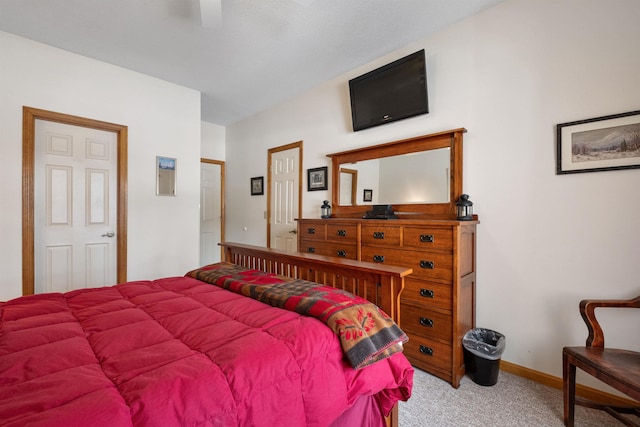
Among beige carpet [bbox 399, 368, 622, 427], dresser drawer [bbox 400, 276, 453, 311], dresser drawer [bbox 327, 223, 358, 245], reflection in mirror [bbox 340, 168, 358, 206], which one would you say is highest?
reflection in mirror [bbox 340, 168, 358, 206]

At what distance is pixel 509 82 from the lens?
2158mm

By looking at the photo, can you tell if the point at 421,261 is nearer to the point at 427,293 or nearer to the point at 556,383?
the point at 427,293

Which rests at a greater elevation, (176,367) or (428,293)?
(176,367)

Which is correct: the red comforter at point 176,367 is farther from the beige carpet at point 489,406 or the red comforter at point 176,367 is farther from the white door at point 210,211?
the white door at point 210,211

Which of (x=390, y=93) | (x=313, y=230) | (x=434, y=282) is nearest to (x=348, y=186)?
(x=313, y=230)

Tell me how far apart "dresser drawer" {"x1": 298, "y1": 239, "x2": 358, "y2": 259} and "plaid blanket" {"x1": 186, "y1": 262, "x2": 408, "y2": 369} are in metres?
1.09

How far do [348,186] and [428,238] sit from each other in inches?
50.3

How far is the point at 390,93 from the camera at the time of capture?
2.71m

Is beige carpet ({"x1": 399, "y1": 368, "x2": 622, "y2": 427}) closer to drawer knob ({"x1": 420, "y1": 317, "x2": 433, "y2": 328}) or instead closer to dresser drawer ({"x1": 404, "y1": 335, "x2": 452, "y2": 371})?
dresser drawer ({"x1": 404, "y1": 335, "x2": 452, "y2": 371})

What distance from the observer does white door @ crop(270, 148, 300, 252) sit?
3893 mm

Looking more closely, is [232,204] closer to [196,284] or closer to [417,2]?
[196,284]

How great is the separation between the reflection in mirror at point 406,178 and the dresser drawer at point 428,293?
0.75m

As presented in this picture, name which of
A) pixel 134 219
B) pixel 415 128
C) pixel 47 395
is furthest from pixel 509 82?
pixel 134 219

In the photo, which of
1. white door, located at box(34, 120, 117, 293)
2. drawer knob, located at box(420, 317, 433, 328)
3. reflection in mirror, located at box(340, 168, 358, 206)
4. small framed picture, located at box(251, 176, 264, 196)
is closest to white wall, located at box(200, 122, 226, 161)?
small framed picture, located at box(251, 176, 264, 196)
